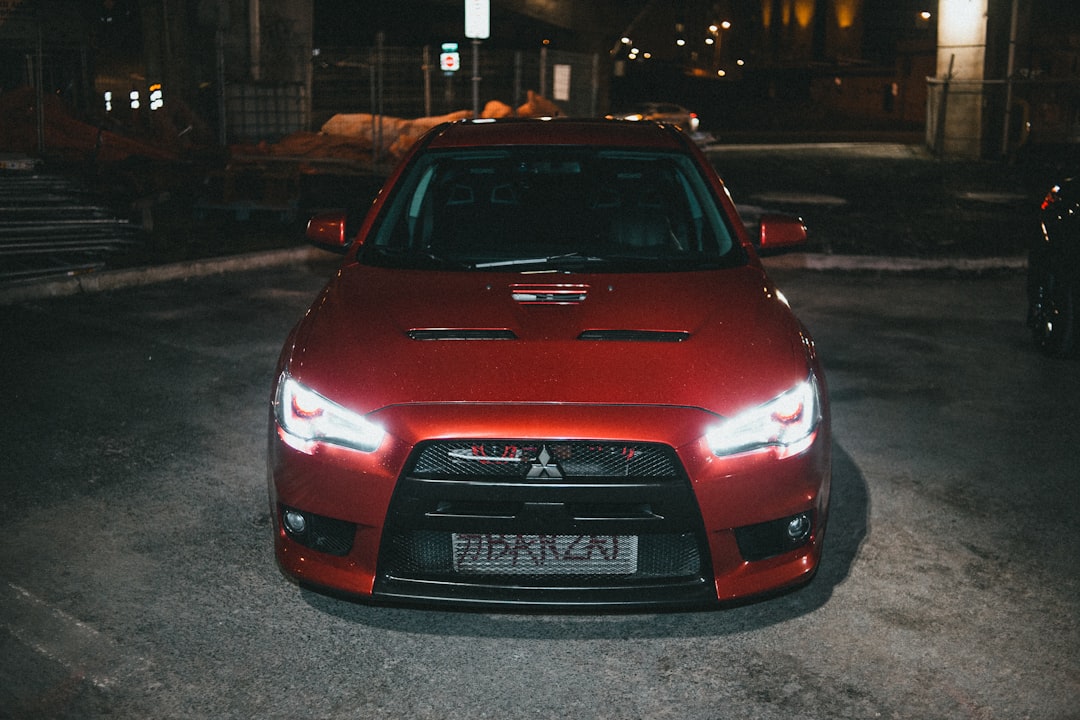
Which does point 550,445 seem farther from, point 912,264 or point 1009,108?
point 1009,108

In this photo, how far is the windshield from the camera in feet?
16.3

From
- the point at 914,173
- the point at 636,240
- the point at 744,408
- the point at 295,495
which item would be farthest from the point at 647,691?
the point at 914,173

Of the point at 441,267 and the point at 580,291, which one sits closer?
the point at 580,291

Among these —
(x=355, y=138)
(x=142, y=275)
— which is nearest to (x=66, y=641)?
(x=142, y=275)

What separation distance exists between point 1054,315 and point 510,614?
568cm

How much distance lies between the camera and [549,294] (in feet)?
14.5

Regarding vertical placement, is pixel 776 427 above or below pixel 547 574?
above

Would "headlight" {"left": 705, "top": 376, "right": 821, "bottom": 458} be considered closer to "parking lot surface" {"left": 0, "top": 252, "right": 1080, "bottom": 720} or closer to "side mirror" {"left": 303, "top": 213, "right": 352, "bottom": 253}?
"parking lot surface" {"left": 0, "top": 252, "right": 1080, "bottom": 720}

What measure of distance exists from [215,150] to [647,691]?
51.2ft

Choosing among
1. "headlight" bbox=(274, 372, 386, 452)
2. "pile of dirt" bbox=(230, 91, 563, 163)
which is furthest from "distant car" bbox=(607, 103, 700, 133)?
"headlight" bbox=(274, 372, 386, 452)

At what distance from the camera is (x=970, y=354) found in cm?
855

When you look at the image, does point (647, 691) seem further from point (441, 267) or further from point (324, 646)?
point (441, 267)

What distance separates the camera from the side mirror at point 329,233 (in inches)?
212

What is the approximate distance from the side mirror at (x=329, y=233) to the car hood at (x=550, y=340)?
2.19 feet
